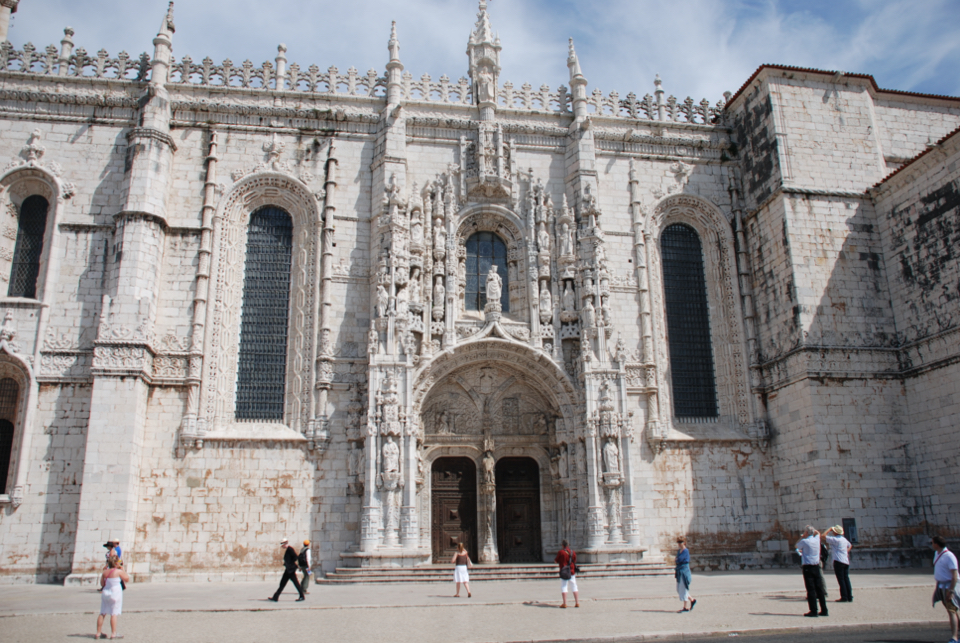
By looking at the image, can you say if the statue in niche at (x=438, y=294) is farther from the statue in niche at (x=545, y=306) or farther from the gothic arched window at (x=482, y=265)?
the statue in niche at (x=545, y=306)

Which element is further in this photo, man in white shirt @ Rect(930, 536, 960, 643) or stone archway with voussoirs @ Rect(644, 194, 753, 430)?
stone archway with voussoirs @ Rect(644, 194, 753, 430)

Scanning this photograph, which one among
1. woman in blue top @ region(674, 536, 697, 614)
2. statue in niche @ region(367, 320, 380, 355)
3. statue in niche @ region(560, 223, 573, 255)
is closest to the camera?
woman in blue top @ region(674, 536, 697, 614)

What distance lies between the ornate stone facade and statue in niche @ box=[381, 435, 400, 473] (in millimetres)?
62

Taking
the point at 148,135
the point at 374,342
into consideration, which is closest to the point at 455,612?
the point at 374,342

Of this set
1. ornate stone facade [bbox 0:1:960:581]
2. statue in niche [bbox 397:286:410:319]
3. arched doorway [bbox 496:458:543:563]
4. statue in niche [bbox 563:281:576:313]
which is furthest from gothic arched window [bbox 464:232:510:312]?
arched doorway [bbox 496:458:543:563]

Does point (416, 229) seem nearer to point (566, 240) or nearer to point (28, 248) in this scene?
point (566, 240)

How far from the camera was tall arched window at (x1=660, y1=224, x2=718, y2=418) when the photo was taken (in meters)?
23.2

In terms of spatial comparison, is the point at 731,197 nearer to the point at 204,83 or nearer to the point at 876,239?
the point at 876,239

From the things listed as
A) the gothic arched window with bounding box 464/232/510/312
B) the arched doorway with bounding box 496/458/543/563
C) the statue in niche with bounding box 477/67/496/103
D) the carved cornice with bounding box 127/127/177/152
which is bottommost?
the arched doorway with bounding box 496/458/543/563

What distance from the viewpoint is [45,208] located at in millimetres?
21688

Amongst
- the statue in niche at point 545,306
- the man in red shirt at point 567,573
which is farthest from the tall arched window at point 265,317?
the man in red shirt at point 567,573

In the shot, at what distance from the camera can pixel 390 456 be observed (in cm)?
1945

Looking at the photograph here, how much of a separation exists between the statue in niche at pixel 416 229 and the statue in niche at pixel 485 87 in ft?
15.7

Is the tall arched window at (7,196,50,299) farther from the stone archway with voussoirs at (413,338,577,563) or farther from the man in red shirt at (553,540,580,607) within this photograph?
the man in red shirt at (553,540,580,607)
